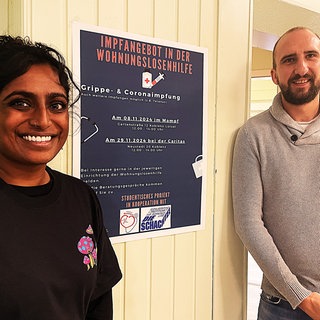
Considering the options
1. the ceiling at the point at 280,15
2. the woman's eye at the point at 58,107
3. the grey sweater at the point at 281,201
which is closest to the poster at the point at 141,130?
the grey sweater at the point at 281,201

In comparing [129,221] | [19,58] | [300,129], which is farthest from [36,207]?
[300,129]

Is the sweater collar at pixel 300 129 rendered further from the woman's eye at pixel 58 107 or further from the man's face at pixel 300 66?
the woman's eye at pixel 58 107

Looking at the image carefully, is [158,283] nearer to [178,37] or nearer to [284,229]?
[284,229]

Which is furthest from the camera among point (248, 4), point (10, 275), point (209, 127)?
point (248, 4)

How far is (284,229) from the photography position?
1.62 meters

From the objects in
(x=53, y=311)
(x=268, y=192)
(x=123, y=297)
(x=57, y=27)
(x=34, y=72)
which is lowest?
(x=123, y=297)

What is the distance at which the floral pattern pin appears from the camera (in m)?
1.04

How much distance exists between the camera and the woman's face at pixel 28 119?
0.95 metres

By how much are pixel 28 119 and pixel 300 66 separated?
112 centimetres

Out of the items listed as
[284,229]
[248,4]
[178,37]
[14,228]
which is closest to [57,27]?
[178,37]

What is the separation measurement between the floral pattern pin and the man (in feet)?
2.37

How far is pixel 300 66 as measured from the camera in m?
1.68

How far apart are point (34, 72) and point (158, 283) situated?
2.86 ft

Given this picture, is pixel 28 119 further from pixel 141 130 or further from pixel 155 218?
pixel 155 218
